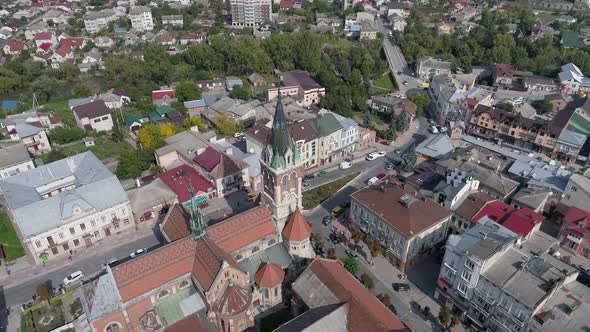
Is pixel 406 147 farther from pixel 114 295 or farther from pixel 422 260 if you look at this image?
pixel 114 295

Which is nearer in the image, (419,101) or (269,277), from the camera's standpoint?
(269,277)

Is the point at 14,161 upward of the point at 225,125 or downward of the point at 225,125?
downward

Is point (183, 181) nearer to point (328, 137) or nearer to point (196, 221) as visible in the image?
point (196, 221)

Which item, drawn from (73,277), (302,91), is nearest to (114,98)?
(302,91)

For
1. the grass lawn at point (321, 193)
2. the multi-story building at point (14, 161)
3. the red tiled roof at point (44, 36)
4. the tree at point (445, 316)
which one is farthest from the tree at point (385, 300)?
the red tiled roof at point (44, 36)

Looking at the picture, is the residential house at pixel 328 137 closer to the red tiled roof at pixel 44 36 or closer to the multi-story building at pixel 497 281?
the multi-story building at pixel 497 281

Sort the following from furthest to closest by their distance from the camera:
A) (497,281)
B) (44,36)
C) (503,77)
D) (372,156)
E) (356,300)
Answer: (44,36)
(503,77)
(372,156)
(497,281)
(356,300)
